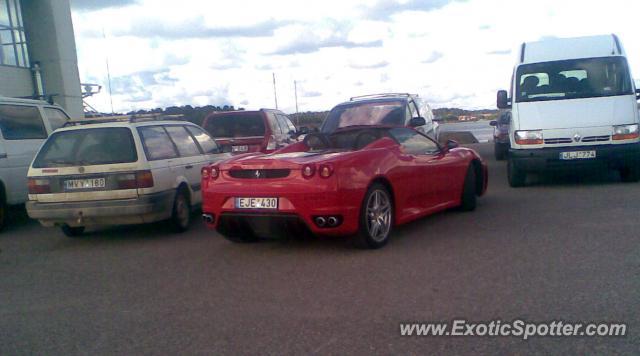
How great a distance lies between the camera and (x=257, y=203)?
6.57 meters

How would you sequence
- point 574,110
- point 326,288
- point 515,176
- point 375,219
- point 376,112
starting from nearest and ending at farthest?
1. point 326,288
2. point 375,219
3. point 574,110
4. point 515,176
5. point 376,112

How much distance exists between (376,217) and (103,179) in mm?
3438

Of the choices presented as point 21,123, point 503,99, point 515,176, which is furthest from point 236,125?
point 515,176

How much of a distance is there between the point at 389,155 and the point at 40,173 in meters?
4.34

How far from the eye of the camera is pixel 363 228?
6520mm

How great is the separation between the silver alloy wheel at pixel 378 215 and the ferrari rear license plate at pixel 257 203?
0.98 m

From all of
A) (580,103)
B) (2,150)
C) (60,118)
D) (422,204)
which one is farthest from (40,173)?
(580,103)

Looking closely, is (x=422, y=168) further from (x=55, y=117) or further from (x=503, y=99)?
(x=55, y=117)

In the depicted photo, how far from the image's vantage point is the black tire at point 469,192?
8.79 m

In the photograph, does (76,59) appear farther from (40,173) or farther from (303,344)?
(303,344)

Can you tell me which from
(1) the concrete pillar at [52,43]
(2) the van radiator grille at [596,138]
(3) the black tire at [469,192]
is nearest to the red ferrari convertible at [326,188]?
(3) the black tire at [469,192]

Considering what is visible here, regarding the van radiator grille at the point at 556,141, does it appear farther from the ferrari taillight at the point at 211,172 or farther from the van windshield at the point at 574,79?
the ferrari taillight at the point at 211,172

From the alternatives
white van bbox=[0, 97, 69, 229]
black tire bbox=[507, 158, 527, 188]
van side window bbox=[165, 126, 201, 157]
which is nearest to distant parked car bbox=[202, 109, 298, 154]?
white van bbox=[0, 97, 69, 229]

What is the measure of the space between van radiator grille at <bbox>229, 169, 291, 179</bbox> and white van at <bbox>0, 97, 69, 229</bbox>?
178 inches
